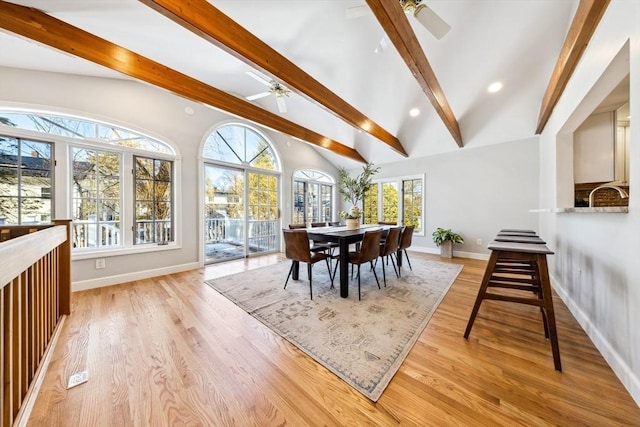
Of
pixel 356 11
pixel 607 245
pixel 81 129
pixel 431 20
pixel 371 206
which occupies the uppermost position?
pixel 356 11

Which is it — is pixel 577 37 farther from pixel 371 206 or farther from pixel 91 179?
pixel 91 179

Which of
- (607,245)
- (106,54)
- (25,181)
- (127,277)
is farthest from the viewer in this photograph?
(127,277)

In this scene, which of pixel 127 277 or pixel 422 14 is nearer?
Result: pixel 422 14

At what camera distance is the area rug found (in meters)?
1.47

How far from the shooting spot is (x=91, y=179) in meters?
2.97

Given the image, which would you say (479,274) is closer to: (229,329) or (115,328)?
(229,329)

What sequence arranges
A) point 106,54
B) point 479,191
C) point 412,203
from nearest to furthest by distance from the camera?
point 106,54, point 479,191, point 412,203

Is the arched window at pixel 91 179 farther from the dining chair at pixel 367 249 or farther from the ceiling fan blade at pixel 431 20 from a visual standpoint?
the ceiling fan blade at pixel 431 20

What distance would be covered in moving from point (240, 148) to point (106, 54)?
2517mm

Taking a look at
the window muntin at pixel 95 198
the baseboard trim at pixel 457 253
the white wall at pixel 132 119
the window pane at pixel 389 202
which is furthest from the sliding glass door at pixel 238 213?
the baseboard trim at pixel 457 253

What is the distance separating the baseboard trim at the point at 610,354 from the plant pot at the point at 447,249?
90.0 inches

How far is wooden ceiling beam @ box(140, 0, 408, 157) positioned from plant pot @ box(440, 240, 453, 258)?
3465 mm

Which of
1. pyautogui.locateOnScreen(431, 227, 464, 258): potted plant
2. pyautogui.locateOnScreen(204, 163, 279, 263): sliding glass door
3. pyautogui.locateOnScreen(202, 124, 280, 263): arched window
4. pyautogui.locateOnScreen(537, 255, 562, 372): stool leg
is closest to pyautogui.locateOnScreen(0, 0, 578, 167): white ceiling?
pyautogui.locateOnScreen(202, 124, 280, 263): arched window

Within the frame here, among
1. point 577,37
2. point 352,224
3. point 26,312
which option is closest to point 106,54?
point 26,312
